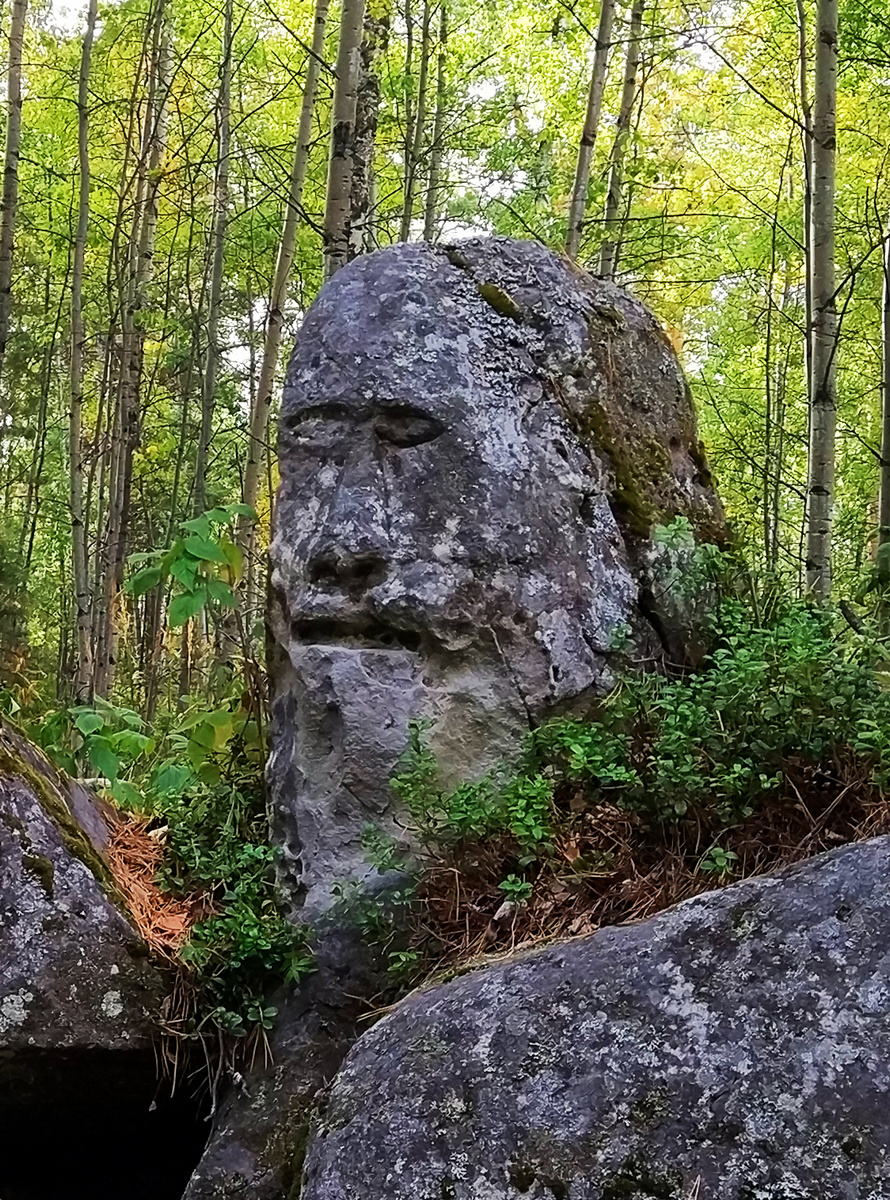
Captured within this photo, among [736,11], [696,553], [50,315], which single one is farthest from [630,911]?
[50,315]

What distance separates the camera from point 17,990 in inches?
Answer: 121

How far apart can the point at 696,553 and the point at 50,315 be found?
12.8 metres

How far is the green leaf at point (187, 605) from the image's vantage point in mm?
3742

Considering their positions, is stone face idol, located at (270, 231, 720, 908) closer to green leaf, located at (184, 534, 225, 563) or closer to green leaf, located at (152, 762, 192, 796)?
green leaf, located at (184, 534, 225, 563)

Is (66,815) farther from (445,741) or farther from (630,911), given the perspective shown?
(630,911)

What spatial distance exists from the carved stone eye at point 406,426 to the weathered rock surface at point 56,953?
5.55 feet

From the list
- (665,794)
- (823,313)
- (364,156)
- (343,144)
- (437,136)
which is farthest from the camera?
(437,136)

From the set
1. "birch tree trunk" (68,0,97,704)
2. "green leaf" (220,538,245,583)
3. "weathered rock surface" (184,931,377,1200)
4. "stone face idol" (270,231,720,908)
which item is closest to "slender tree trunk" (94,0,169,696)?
"birch tree trunk" (68,0,97,704)

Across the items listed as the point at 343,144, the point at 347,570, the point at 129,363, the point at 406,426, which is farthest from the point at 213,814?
the point at 129,363

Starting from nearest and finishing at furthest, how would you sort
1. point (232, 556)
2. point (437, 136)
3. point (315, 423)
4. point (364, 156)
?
point (315, 423)
point (232, 556)
point (364, 156)
point (437, 136)

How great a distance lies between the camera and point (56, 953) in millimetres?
3143

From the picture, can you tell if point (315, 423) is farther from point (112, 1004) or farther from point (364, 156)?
point (364, 156)

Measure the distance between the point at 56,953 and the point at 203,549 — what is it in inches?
58.1

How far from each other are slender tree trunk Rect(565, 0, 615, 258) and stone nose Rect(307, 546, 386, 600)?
175 inches
